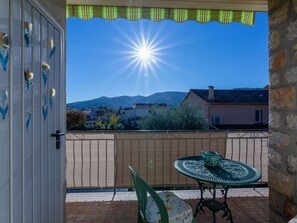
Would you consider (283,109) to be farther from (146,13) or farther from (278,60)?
(146,13)

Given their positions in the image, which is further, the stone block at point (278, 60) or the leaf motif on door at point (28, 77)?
the stone block at point (278, 60)

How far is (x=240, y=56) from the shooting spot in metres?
10.3

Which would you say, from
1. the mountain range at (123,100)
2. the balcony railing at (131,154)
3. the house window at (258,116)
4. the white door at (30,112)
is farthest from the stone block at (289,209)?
the house window at (258,116)

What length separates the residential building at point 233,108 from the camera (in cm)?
1515

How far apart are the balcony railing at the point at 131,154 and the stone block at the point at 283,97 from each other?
139cm

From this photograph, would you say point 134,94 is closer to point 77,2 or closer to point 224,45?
point 224,45

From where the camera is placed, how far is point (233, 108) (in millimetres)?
15836

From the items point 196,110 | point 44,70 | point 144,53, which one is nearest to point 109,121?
point 144,53

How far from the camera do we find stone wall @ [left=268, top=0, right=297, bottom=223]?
154cm

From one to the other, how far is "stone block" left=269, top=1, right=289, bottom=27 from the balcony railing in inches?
65.5

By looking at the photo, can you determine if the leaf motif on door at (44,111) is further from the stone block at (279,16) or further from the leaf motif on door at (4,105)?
the stone block at (279,16)

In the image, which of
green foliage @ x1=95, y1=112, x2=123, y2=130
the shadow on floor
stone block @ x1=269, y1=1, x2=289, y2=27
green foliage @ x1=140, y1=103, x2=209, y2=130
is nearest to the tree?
green foliage @ x1=95, y1=112, x2=123, y2=130

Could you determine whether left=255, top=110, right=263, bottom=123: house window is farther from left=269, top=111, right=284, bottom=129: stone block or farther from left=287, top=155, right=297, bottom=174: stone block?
left=287, top=155, right=297, bottom=174: stone block

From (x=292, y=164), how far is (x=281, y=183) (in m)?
0.20
